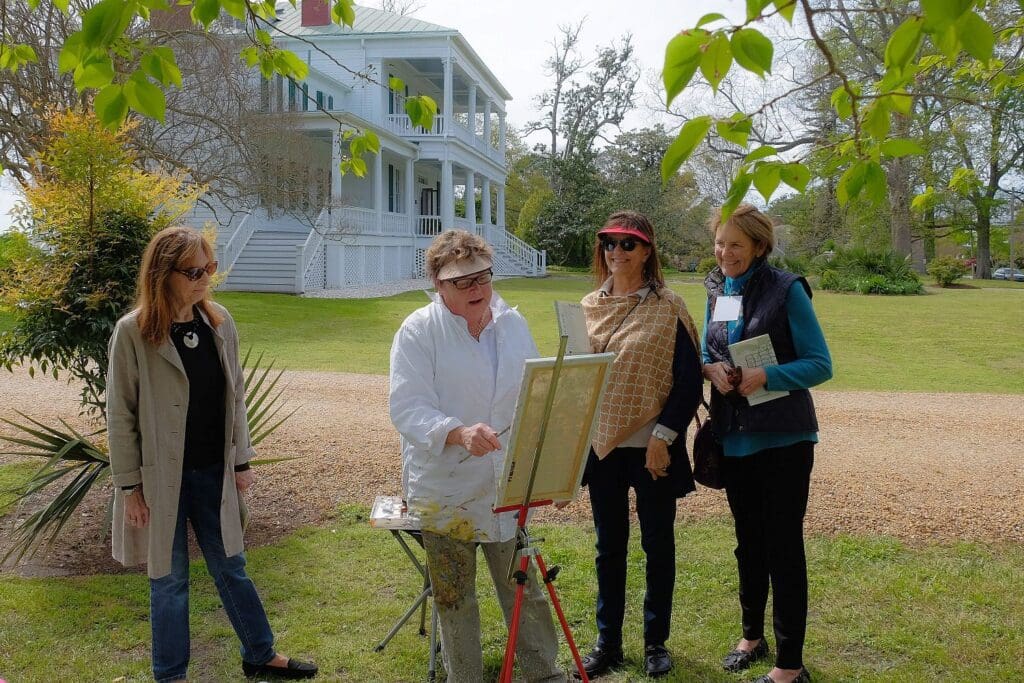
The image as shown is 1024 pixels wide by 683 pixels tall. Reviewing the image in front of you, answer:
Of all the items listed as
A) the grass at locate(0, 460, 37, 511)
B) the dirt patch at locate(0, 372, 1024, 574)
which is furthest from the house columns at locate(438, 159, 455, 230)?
the grass at locate(0, 460, 37, 511)

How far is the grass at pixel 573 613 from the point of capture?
13.1ft

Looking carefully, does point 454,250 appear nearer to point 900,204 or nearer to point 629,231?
point 629,231

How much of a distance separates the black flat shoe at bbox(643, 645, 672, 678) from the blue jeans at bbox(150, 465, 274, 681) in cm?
173

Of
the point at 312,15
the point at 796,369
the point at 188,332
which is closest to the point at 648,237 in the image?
the point at 796,369

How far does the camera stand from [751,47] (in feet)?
6.35

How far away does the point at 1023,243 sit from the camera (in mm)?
61656

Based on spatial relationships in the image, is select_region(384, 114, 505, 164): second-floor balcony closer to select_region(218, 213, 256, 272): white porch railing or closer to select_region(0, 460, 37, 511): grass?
select_region(218, 213, 256, 272): white porch railing

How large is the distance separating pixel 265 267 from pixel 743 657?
70.7 ft

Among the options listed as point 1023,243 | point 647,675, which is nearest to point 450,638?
point 647,675

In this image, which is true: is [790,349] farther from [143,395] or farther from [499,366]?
[143,395]

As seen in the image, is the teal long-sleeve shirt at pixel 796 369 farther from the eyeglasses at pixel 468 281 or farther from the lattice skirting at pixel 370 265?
the lattice skirting at pixel 370 265

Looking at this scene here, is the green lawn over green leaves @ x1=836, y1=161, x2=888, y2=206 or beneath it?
beneath

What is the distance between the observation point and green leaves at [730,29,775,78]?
76.0 inches

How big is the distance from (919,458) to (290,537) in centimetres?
548
